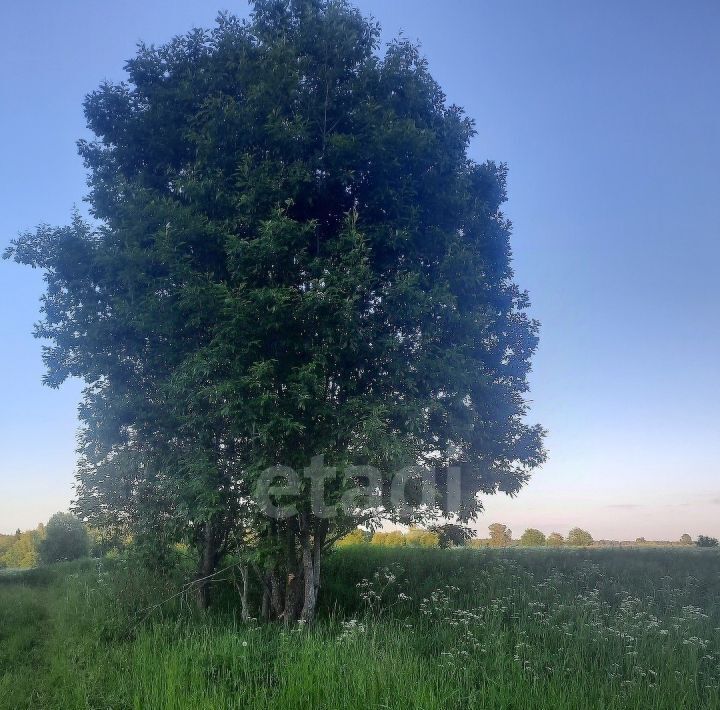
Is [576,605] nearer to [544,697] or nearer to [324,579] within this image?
[544,697]

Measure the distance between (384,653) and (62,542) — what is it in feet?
135

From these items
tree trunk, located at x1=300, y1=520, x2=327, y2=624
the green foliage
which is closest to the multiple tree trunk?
tree trunk, located at x1=300, y1=520, x2=327, y2=624

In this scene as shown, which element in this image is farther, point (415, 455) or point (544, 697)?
point (415, 455)

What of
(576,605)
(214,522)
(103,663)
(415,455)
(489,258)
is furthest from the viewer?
(489,258)

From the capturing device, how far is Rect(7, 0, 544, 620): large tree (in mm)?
11094

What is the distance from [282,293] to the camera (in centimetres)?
1080

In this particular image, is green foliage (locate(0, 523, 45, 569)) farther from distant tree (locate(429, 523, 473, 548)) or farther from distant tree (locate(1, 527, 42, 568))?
distant tree (locate(429, 523, 473, 548))

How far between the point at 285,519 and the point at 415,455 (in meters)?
3.45

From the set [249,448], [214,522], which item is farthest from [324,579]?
[249,448]

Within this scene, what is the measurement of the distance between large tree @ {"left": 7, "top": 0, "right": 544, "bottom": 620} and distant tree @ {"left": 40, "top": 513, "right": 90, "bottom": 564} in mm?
31269

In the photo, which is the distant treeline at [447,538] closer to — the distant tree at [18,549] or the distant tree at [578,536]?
the distant tree at [578,536]

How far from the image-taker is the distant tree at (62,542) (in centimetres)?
4100

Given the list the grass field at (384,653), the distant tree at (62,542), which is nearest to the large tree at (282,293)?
the grass field at (384,653)

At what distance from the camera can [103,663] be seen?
374 inches
